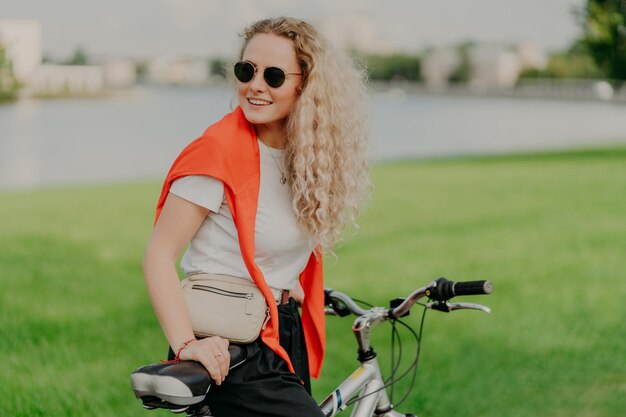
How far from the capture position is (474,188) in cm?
1781

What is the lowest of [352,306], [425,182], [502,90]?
[502,90]

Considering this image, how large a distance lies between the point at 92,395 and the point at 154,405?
3.35m

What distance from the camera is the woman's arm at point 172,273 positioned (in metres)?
2.39

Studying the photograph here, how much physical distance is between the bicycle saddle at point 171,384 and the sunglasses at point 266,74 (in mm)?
864

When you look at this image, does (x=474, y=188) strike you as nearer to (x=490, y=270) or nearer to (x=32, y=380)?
(x=490, y=270)

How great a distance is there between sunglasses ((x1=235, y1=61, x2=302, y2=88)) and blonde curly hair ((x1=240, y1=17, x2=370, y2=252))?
78mm

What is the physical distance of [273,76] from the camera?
2.62 metres

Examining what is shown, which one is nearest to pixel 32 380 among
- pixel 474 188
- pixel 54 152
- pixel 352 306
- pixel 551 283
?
pixel 352 306

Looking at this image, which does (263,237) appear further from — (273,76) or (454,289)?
(454,289)

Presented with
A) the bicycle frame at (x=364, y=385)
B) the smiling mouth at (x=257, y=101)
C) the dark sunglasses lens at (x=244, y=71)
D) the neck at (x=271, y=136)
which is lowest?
the bicycle frame at (x=364, y=385)

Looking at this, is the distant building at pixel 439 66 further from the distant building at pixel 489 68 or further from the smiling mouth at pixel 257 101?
the smiling mouth at pixel 257 101

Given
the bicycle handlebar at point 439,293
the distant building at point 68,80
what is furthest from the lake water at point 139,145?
the distant building at point 68,80

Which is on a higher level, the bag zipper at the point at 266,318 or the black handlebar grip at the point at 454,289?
the black handlebar grip at the point at 454,289

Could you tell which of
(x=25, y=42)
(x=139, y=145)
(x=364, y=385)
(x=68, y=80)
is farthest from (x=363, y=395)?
(x=68, y=80)
